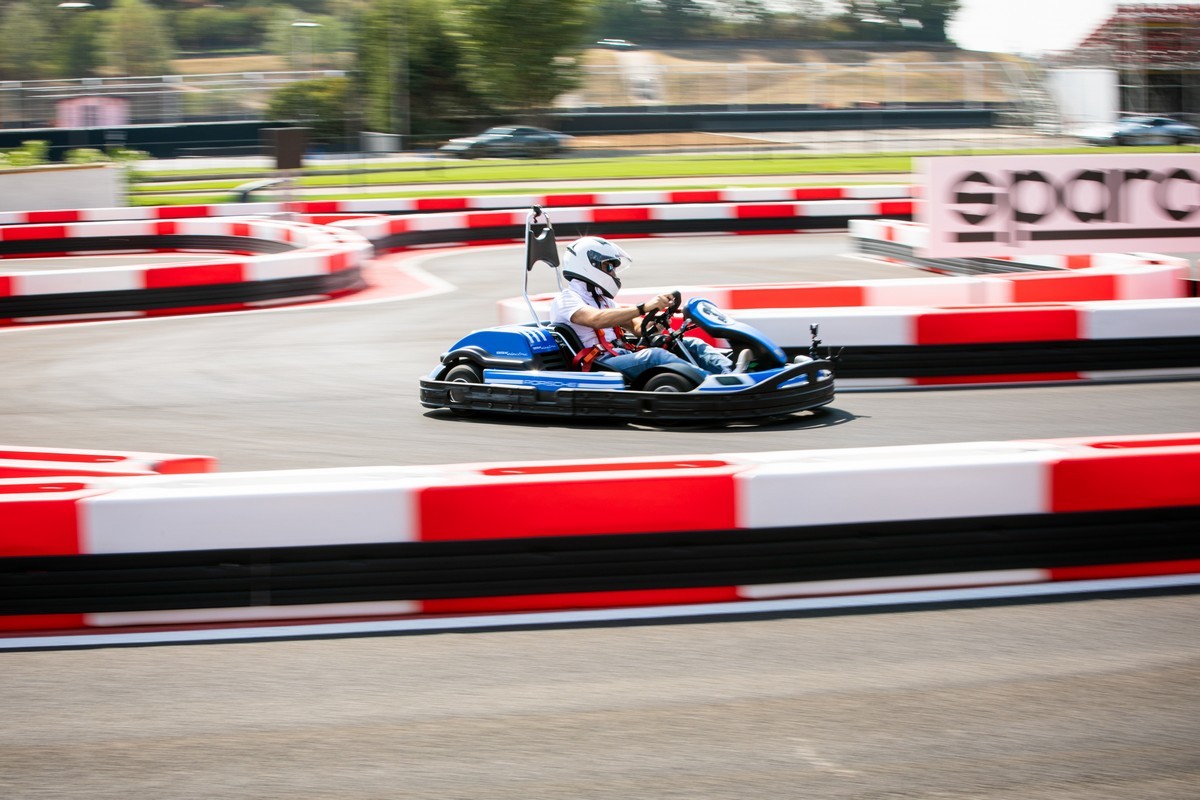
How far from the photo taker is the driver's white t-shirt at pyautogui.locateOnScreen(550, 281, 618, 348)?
6648 millimetres

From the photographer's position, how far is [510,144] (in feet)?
107

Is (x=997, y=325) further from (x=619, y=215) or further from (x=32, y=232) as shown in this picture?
(x=32, y=232)

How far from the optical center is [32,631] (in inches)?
145

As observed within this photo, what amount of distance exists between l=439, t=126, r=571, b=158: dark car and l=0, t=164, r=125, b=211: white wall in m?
7.14

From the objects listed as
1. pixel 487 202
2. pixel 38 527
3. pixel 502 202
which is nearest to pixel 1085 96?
pixel 502 202

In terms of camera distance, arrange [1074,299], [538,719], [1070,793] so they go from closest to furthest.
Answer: [1070,793] → [538,719] → [1074,299]

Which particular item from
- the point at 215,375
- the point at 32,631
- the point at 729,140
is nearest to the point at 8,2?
the point at 729,140

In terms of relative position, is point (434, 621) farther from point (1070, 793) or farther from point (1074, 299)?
point (1074, 299)

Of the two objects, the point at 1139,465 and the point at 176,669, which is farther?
the point at 1139,465

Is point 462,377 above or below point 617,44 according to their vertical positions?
below

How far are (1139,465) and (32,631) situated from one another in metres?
3.18

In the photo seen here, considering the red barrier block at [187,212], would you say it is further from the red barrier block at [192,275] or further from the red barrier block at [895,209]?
the red barrier block at [895,209]

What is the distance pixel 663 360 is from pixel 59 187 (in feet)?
60.6

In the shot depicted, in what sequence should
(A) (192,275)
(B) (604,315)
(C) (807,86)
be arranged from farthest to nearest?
(C) (807,86), (A) (192,275), (B) (604,315)
